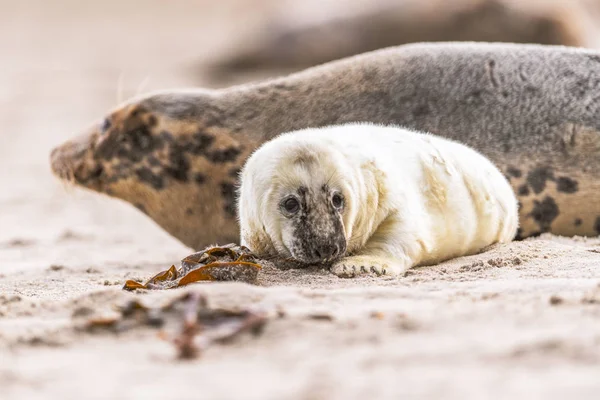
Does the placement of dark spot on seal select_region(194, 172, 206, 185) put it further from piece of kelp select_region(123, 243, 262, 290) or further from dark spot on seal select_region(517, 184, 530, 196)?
piece of kelp select_region(123, 243, 262, 290)

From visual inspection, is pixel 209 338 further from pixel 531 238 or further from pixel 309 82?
pixel 309 82

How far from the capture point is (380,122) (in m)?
4.53

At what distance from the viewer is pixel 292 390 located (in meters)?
1.54

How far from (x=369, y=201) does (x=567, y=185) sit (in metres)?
1.47

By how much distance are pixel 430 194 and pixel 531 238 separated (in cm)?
92

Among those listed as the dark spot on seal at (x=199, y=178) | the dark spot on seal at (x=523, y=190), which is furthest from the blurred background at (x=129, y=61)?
the dark spot on seal at (x=523, y=190)

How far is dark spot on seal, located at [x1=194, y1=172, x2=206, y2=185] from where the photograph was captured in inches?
183

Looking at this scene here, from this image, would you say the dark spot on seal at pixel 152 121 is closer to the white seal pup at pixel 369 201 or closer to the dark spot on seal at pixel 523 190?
the white seal pup at pixel 369 201

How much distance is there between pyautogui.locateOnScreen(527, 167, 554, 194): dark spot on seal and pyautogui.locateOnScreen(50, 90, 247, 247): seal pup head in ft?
4.19

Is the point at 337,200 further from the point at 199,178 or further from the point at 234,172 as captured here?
the point at 199,178

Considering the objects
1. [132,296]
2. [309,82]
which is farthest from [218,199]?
[132,296]

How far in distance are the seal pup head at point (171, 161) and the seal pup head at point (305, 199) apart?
155cm

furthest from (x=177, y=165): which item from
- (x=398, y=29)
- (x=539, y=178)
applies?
(x=398, y=29)

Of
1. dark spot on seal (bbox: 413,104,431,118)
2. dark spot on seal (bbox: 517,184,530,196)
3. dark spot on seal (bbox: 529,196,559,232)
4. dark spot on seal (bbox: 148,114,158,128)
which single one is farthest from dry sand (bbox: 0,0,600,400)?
dark spot on seal (bbox: 413,104,431,118)
